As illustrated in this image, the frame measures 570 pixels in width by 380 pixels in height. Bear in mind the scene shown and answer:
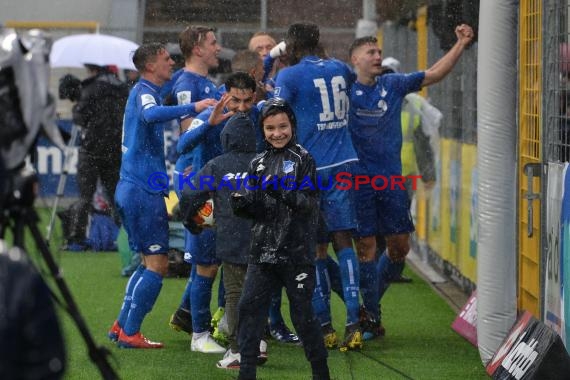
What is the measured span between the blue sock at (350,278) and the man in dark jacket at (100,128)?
19.6ft

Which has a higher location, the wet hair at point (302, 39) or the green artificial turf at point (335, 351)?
the wet hair at point (302, 39)

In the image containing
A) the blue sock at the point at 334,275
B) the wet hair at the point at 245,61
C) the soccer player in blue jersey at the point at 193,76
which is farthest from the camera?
the blue sock at the point at 334,275

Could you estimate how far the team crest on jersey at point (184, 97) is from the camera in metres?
8.88

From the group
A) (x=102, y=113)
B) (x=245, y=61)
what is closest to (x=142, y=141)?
(x=245, y=61)

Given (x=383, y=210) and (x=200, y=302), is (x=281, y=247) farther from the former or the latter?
(x=383, y=210)

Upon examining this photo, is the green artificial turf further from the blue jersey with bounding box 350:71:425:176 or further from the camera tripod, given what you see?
the camera tripod

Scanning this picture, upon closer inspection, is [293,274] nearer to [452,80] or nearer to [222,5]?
[452,80]

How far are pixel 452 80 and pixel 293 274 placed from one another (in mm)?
6292

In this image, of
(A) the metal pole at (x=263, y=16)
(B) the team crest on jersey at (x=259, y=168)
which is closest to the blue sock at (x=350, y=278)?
(B) the team crest on jersey at (x=259, y=168)

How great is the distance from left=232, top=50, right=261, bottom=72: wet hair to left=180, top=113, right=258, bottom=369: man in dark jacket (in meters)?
1.20

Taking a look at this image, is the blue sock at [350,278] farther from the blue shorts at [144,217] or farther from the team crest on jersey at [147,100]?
the team crest on jersey at [147,100]

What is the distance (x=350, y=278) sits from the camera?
8.86m

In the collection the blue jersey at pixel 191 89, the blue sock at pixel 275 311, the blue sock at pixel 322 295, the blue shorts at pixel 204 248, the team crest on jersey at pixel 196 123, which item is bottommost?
the blue sock at pixel 275 311

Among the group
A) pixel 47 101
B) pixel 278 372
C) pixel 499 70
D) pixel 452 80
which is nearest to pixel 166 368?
pixel 278 372
